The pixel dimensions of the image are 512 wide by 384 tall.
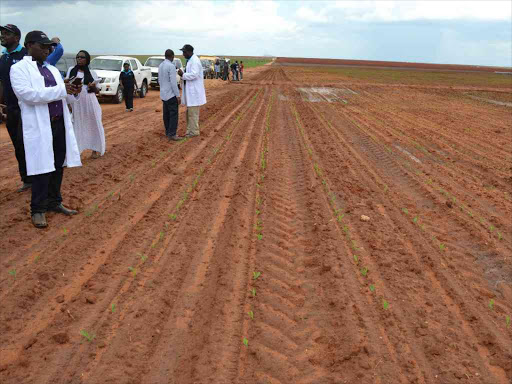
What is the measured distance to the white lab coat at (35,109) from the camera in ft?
14.5

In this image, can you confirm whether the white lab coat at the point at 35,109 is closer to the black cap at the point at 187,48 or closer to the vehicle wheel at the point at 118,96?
the black cap at the point at 187,48

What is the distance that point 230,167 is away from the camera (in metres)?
7.61

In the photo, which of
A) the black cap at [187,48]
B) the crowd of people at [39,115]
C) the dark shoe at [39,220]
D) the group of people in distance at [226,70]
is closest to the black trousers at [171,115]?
the black cap at [187,48]

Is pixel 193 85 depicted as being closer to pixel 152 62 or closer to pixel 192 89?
pixel 192 89

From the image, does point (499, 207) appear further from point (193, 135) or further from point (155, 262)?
point (193, 135)

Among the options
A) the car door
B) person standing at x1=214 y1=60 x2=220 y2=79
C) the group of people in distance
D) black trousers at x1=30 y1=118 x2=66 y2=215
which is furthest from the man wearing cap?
person standing at x1=214 y1=60 x2=220 y2=79

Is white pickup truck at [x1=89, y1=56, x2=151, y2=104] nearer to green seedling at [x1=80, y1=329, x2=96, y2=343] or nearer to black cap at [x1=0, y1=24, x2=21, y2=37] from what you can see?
black cap at [x1=0, y1=24, x2=21, y2=37]

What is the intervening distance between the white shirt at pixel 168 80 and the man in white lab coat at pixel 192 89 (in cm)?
34

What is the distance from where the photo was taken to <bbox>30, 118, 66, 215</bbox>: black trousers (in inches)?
189

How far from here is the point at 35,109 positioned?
180 inches

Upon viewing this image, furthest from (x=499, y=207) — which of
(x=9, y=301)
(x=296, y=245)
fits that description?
(x=9, y=301)

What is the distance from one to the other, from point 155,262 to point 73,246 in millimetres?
946

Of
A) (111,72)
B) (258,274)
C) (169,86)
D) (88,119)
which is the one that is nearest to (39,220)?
(258,274)

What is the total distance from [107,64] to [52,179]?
13550 mm
